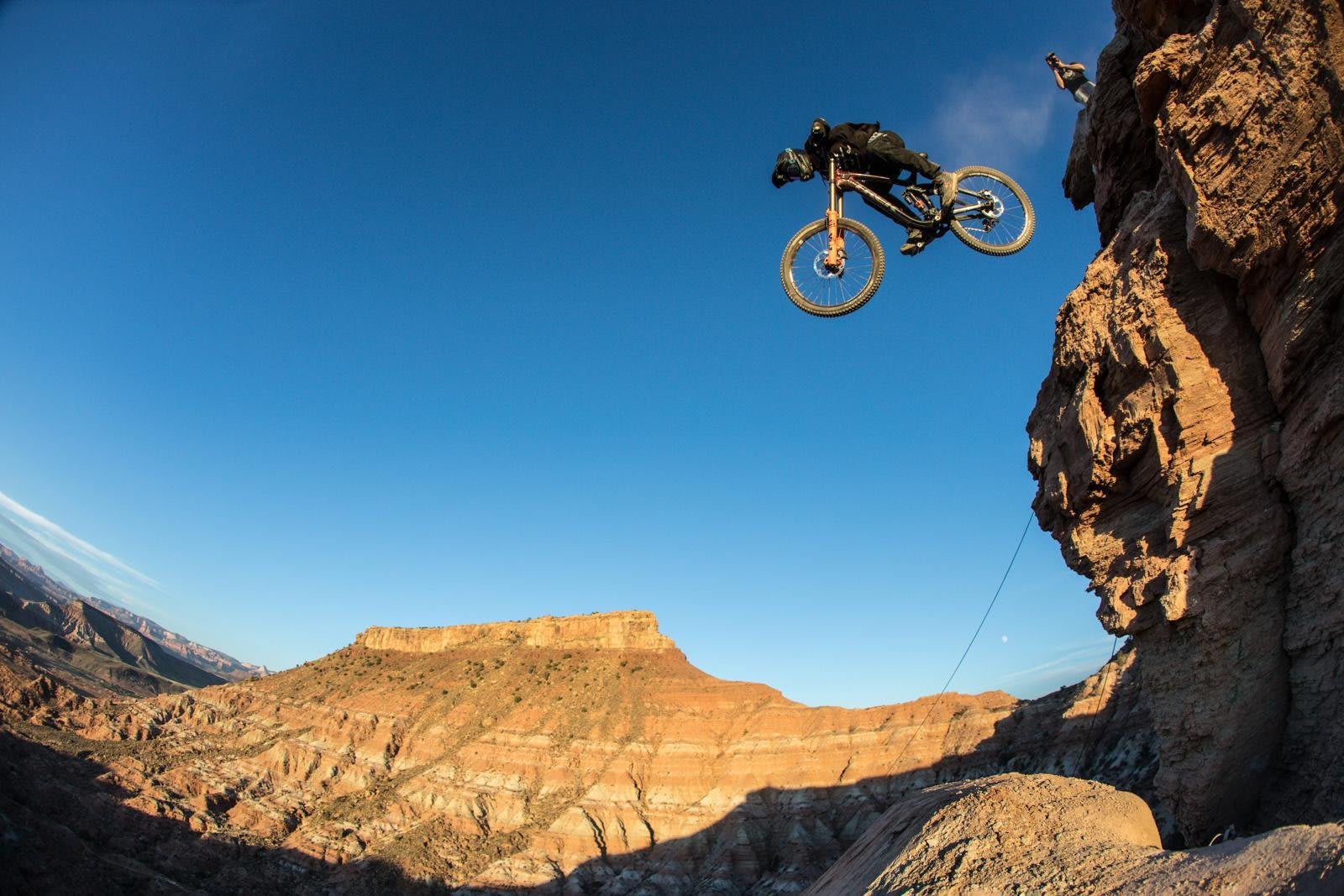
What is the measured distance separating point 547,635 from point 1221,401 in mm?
67758

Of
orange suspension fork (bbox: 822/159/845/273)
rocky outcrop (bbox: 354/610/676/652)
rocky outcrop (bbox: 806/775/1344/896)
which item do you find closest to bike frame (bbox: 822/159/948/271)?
orange suspension fork (bbox: 822/159/845/273)

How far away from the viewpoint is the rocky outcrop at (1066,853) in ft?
14.4

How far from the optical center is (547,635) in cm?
7094

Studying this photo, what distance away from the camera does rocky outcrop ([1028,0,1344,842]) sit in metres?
7.43

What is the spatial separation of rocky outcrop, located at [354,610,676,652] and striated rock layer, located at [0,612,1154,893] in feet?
19.2

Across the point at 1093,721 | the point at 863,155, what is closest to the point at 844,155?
the point at 863,155

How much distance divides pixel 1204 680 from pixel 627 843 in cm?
4333

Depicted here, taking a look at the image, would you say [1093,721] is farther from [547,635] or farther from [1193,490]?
[547,635]

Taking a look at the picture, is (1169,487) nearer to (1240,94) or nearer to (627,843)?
(1240,94)

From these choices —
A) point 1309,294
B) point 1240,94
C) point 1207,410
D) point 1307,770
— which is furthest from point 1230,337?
point 1307,770

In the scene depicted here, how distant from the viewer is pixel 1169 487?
9914 mm

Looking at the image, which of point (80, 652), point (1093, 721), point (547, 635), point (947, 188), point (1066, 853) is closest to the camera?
point (1066, 853)

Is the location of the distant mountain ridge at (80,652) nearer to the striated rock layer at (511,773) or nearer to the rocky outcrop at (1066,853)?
the striated rock layer at (511,773)

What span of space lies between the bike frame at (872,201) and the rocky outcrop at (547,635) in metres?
61.2
